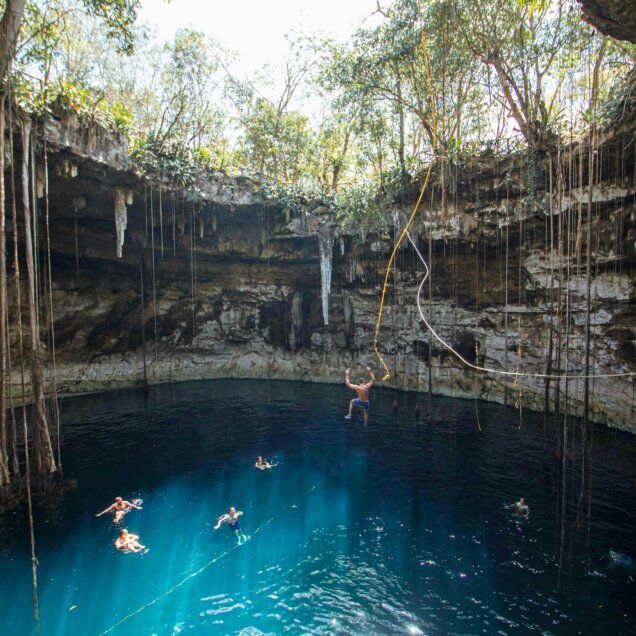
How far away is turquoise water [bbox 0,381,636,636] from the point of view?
584 cm

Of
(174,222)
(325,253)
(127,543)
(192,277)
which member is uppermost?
(174,222)

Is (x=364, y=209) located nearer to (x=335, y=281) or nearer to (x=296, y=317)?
(x=335, y=281)

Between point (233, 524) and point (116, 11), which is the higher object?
point (116, 11)

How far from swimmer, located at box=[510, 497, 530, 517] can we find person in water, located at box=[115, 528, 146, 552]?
24.6 ft

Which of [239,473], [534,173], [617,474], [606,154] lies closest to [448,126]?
[534,173]

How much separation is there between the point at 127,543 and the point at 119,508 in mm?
1288

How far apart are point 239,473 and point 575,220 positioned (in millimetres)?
12733

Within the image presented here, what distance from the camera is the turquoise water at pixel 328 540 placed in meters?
5.84

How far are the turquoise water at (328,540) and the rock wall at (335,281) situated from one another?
9.03 ft

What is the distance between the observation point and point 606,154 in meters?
11.0

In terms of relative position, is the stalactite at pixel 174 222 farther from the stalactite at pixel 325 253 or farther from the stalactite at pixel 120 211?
the stalactite at pixel 325 253

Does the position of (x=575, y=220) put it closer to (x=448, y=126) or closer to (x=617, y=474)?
(x=448, y=126)

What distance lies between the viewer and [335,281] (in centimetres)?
1931

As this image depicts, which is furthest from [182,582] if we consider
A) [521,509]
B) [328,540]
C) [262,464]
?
[521,509]
